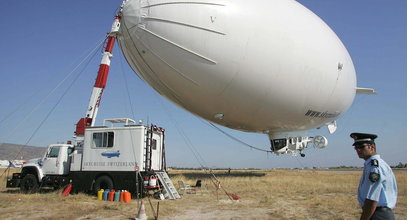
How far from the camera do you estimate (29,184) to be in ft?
45.2

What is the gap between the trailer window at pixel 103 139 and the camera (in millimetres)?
12820

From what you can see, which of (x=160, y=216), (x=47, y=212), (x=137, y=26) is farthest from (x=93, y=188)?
(x=137, y=26)

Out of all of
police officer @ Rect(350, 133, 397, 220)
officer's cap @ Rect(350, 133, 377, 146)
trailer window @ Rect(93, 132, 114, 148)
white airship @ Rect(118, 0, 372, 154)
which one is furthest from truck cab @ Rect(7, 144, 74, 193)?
police officer @ Rect(350, 133, 397, 220)

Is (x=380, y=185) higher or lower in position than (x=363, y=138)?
lower

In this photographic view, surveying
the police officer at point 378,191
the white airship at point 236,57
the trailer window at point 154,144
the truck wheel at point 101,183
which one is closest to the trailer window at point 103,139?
the truck wheel at point 101,183

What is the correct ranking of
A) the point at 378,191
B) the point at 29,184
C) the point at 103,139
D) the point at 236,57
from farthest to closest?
1. the point at 29,184
2. the point at 103,139
3. the point at 236,57
4. the point at 378,191

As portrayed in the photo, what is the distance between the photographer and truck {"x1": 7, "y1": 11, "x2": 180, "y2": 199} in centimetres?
1219

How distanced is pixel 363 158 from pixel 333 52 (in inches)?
467

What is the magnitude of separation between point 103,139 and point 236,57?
6277mm

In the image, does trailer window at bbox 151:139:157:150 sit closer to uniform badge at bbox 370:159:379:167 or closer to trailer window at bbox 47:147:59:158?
trailer window at bbox 47:147:59:158

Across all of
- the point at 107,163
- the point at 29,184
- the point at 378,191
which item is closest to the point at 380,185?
the point at 378,191

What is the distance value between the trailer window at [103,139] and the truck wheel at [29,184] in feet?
10.9

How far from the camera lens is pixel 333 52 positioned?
14.5 metres

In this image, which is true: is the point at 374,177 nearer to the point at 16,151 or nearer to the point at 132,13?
the point at 132,13
